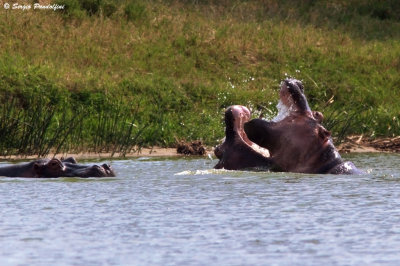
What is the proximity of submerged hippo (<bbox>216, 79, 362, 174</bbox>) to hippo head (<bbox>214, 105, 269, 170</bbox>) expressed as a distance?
0.02 m

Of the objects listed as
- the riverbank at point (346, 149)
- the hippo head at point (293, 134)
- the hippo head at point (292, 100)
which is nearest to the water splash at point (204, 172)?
the hippo head at point (293, 134)

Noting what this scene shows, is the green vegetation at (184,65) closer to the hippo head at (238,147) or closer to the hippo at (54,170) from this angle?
the hippo at (54,170)

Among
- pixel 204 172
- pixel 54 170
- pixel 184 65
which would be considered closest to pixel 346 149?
pixel 204 172

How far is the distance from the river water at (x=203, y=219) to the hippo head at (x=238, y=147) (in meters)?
0.13

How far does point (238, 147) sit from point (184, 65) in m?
11.7

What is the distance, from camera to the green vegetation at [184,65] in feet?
52.4

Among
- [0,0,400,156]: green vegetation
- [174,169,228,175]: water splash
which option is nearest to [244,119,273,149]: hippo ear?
[174,169,228,175]: water splash

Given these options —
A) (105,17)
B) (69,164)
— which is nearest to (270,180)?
(69,164)

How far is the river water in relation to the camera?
5570 millimetres

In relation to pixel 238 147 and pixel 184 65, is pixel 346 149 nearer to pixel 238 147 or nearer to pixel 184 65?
pixel 238 147

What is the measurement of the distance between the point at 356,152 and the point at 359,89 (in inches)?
221

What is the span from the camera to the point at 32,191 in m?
8.37

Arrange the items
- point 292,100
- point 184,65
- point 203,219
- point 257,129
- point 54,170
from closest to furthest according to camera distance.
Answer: point 203,219, point 257,129, point 292,100, point 54,170, point 184,65

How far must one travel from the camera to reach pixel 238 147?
8.71 meters
